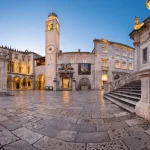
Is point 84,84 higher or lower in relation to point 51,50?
lower

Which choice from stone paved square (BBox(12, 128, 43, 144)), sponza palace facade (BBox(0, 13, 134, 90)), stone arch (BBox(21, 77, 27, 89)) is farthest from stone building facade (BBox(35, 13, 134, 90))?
stone paved square (BBox(12, 128, 43, 144))

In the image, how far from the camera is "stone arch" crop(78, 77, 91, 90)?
103 feet

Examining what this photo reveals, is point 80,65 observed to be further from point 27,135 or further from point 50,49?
point 27,135

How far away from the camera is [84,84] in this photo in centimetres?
3159

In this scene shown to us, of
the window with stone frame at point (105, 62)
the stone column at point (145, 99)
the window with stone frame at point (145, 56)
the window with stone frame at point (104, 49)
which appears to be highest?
the window with stone frame at point (104, 49)

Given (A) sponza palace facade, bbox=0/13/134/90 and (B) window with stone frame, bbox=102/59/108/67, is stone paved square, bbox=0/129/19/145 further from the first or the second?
(B) window with stone frame, bbox=102/59/108/67

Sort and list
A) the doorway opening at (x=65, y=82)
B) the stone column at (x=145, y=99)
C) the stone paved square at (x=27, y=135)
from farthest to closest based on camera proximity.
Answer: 1. the doorway opening at (x=65, y=82)
2. the stone column at (x=145, y=99)
3. the stone paved square at (x=27, y=135)

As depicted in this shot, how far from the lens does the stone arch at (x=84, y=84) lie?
103 feet

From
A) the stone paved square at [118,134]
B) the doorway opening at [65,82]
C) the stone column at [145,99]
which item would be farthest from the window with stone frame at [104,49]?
the stone paved square at [118,134]

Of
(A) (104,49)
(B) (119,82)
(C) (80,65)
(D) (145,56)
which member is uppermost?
(A) (104,49)

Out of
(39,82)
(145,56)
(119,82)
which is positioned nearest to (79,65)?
(39,82)

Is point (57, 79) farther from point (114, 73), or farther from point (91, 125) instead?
point (91, 125)

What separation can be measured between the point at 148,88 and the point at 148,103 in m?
0.52

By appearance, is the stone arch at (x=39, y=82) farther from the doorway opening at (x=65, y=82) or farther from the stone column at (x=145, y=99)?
the stone column at (x=145, y=99)
